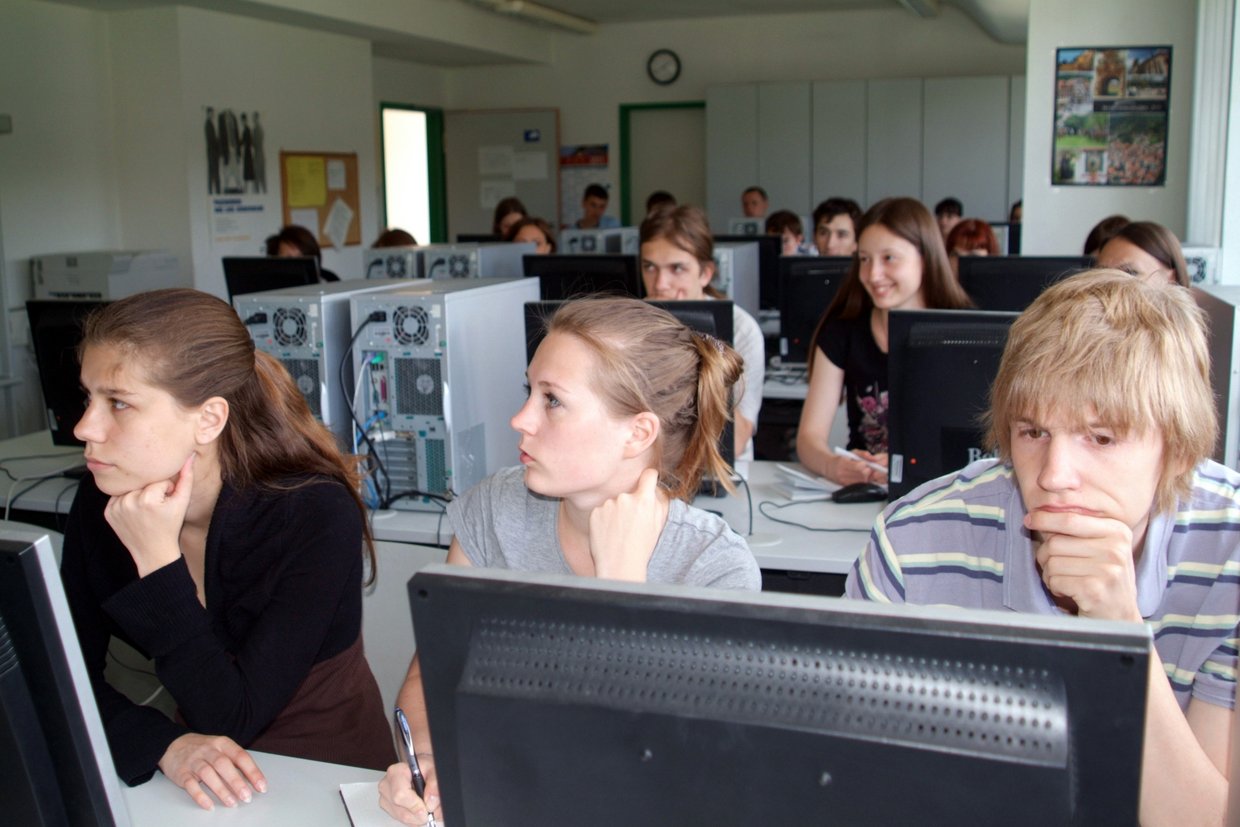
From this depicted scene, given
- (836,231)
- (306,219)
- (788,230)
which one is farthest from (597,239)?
(306,219)

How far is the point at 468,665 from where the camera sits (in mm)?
772

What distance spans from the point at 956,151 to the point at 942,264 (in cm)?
576

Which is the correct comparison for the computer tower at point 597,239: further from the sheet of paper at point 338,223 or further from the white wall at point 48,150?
the white wall at point 48,150

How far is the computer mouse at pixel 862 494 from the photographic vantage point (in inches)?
106

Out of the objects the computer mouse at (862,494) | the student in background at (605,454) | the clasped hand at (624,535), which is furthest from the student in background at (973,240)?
the clasped hand at (624,535)

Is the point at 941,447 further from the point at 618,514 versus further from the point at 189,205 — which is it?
the point at 189,205

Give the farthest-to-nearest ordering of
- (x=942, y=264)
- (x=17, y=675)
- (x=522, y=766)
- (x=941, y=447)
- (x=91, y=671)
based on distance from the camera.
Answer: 1. (x=942, y=264)
2. (x=941, y=447)
3. (x=91, y=671)
4. (x=17, y=675)
5. (x=522, y=766)

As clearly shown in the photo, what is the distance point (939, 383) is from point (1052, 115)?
357 cm

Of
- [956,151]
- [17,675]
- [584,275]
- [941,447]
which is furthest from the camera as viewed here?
[956,151]

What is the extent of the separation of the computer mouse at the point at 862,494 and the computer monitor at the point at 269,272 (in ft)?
7.21

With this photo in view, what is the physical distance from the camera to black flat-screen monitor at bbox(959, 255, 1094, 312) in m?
3.47

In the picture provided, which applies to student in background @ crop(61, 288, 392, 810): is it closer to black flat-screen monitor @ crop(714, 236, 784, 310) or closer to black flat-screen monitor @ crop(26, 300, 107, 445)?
black flat-screen monitor @ crop(26, 300, 107, 445)

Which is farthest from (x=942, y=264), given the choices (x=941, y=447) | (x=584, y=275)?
(x=584, y=275)

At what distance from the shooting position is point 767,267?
5.42m
